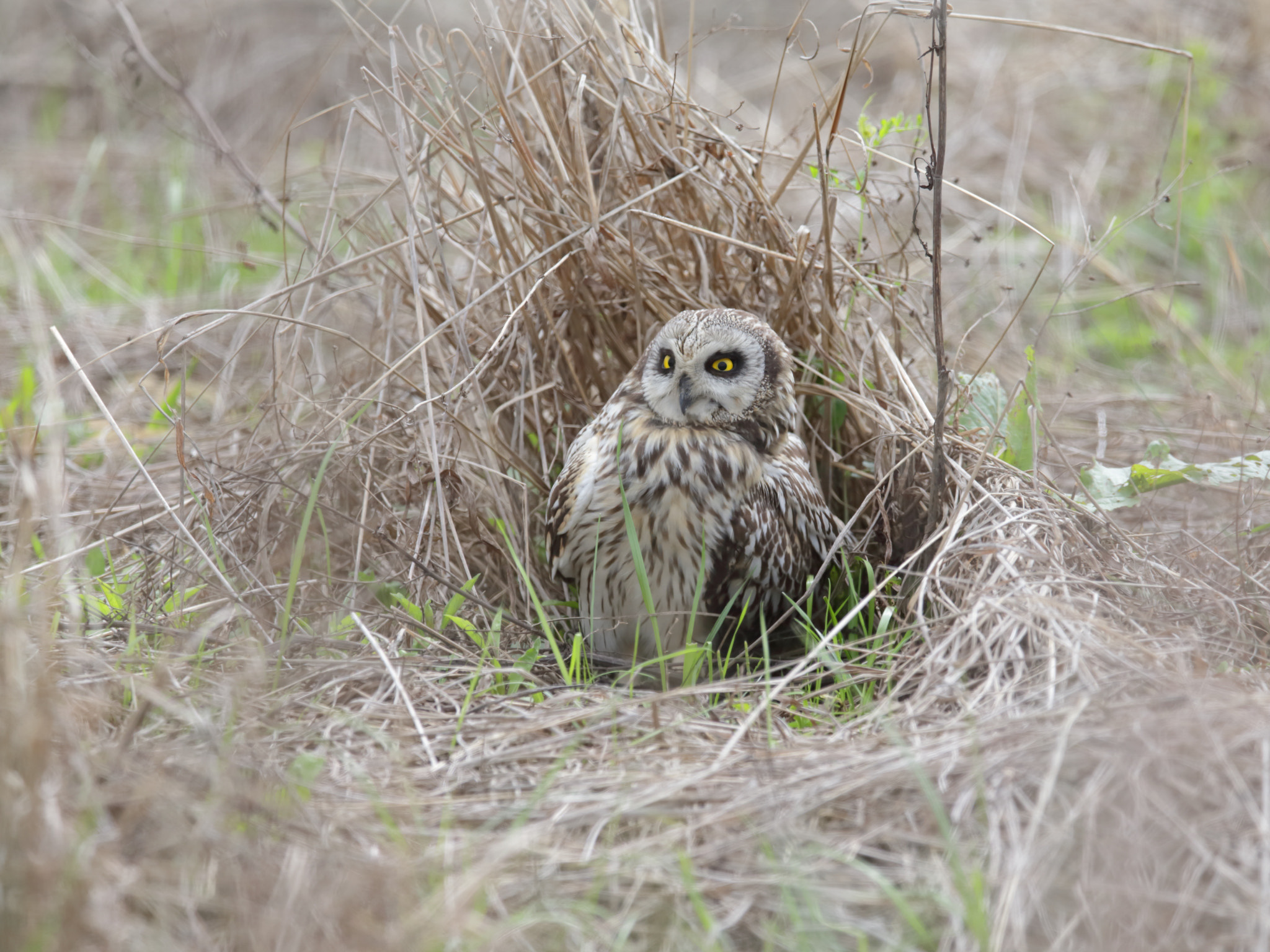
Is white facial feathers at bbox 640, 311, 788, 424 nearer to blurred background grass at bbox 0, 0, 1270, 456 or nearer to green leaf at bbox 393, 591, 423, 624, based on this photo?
blurred background grass at bbox 0, 0, 1270, 456

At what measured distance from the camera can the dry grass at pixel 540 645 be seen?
1.70 metres

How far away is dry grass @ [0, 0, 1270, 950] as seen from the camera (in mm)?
1700

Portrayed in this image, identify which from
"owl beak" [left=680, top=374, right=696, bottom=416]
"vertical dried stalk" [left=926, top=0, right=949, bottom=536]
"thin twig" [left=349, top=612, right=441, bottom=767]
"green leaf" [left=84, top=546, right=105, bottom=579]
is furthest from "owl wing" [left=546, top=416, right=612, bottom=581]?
"green leaf" [left=84, top=546, right=105, bottom=579]

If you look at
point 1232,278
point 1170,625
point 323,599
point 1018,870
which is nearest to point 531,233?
point 323,599

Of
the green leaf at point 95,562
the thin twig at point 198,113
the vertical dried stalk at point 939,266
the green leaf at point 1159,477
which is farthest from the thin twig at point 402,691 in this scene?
the green leaf at point 1159,477

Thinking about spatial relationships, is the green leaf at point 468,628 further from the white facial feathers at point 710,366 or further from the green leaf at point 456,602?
the white facial feathers at point 710,366

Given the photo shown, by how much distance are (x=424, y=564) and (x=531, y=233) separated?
40.2 inches

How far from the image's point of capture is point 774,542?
290 centimetres

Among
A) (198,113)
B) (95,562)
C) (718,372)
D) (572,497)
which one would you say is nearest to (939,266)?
(718,372)

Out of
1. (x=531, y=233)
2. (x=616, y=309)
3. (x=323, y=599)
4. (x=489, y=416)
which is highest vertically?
(x=531, y=233)

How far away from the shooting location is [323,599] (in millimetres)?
2629

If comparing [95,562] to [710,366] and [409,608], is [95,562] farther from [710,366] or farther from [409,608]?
[710,366]

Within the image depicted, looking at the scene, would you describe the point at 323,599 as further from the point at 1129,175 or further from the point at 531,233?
the point at 1129,175

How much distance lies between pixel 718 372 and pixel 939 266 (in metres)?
0.60
